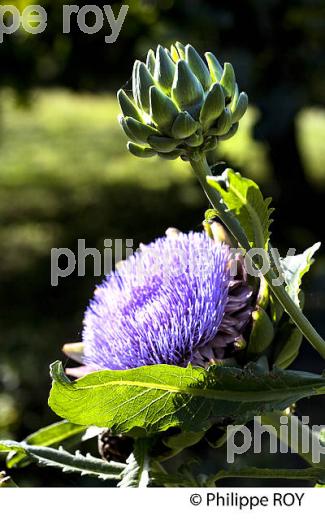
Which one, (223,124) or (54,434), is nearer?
(223,124)

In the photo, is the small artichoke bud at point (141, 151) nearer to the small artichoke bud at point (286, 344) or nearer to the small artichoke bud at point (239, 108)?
the small artichoke bud at point (239, 108)

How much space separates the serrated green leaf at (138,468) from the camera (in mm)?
528

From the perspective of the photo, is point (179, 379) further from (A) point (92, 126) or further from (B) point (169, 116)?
(A) point (92, 126)

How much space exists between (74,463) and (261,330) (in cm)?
15

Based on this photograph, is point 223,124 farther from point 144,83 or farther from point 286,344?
point 286,344

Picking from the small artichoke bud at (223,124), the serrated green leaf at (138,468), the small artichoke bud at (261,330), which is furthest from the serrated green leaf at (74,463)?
the small artichoke bud at (223,124)

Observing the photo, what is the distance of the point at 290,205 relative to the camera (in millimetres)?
3287

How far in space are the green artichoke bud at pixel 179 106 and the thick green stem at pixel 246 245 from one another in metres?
0.02

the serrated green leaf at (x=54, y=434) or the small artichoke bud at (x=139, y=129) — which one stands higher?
the small artichoke bud at (x=139, y=129)

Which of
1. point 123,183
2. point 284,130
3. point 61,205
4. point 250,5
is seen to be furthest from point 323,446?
point 123,183

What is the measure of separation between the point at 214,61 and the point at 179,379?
7.2 inches

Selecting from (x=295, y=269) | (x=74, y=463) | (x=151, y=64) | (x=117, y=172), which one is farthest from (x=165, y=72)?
(x=117, y=172)

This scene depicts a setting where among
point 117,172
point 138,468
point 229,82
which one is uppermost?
point 117,172

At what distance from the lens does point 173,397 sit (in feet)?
1.72
